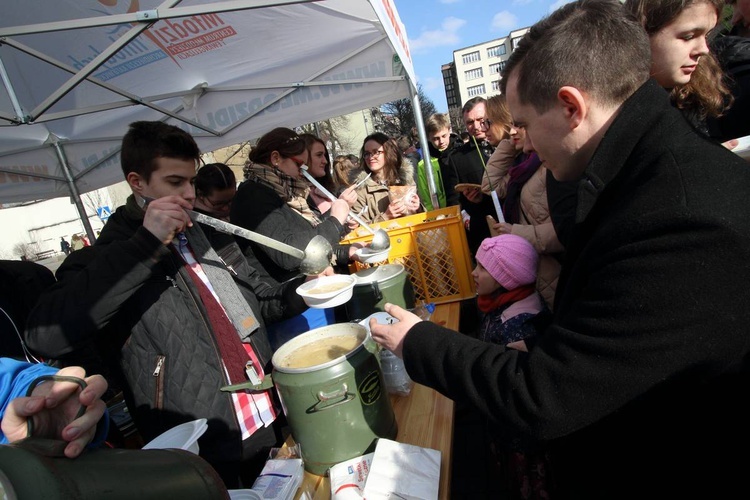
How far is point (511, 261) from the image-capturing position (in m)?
1.83

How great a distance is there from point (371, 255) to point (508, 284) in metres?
0.81

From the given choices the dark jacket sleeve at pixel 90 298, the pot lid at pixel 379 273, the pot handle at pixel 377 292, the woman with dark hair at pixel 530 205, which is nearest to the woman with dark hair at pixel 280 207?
the pot lid at pixel 379 273

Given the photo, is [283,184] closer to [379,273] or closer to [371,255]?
[371,255]

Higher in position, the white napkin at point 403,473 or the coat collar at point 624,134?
the coat collar at point 624,134

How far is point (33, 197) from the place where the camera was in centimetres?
448

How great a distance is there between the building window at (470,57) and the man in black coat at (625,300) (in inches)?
3040

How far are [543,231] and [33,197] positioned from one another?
5551 mm

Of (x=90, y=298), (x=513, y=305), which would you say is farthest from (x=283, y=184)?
(x=513, y=305)

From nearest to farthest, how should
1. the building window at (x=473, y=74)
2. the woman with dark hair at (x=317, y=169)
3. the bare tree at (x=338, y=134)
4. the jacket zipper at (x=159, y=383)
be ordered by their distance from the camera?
the jacket zipper at (x=159, y=383)
the woman with dark hair at (x=317, y=169)
the bare tree at (x=338, y=134)
the building window at (x=473, y=74)

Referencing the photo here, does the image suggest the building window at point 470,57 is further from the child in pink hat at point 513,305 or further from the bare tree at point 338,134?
the child in pink hat at point 513,305

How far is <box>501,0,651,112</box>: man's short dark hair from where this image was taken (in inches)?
35.4

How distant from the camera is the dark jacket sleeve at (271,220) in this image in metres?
2.21

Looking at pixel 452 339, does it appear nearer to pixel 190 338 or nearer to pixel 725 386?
pixel 725 386

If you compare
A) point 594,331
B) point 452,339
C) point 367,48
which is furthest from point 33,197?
point 594,331
